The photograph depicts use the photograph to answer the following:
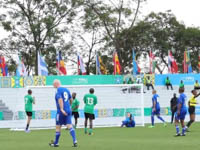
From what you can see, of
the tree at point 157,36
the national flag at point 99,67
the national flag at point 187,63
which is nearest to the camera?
the national flag at point 99,67

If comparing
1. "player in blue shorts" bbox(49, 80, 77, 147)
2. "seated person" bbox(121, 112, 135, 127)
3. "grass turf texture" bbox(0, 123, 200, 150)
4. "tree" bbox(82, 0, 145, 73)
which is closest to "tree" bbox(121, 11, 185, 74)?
"tree" bbox(82, 0, 145, 73)

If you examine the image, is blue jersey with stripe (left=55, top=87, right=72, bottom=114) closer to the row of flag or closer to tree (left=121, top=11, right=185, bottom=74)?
the row of flag

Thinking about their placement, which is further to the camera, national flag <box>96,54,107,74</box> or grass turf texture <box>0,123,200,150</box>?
national flag <box>96,54,107,74</box>

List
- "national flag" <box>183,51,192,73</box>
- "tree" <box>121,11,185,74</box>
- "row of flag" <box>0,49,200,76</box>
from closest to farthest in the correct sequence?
A: "row of flag" <box>0,49,200,76</box>, "national flag" <box>183,51,192,73</box>, "tree" <box>121,11,185,74</box>

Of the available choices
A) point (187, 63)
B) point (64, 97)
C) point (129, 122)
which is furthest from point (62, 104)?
point (187, 63)

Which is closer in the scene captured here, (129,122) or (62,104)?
(62,104)

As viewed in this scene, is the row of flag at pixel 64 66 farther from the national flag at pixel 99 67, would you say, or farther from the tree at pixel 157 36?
the tree at pixel 157 36

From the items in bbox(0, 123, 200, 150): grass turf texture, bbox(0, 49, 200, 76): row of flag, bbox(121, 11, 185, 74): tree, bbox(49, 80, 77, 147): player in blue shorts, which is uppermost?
bbox(121, 11, 185, 74): tree

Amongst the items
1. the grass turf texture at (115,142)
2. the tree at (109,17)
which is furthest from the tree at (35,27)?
the grass turf texture at (115,142)

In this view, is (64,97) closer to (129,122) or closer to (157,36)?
(129,122)

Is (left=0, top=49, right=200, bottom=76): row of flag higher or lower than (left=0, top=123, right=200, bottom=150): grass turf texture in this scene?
higher

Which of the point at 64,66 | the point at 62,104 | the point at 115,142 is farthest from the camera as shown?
the point at 64,66

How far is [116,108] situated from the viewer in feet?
103

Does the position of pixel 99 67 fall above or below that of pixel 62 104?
above
